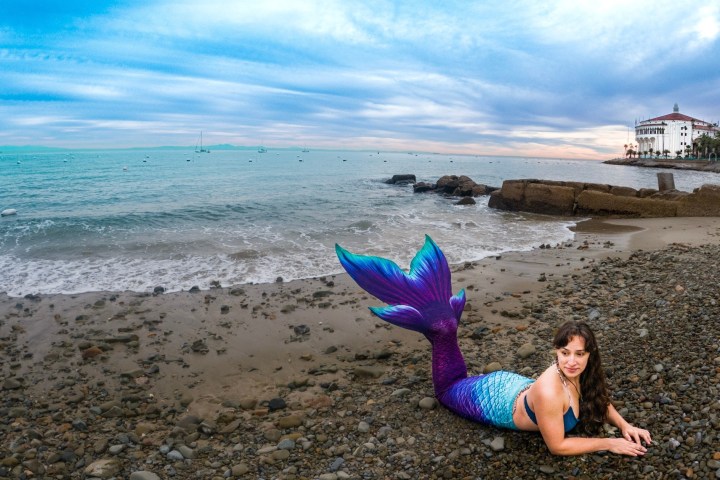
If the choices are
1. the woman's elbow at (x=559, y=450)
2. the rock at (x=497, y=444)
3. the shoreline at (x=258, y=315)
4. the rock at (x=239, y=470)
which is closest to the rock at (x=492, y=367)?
the shoreline at (x=258, y=315)

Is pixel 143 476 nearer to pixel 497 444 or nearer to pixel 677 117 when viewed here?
pixel 497 444

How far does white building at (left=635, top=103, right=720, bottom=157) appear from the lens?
409 ft

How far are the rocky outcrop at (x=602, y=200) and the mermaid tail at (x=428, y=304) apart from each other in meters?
19.4

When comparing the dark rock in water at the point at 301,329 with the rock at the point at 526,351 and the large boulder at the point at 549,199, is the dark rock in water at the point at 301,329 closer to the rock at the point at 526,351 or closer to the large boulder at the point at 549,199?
the rock at the point at 526,351

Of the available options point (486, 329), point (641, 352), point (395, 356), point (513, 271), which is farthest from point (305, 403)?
point (513, 271)

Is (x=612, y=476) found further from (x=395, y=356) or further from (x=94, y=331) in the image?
(x=94, y=331)

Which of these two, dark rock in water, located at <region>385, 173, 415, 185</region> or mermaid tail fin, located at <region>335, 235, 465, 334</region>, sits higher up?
dark rock in water, located at <region>385, 173, 415, 185</region>

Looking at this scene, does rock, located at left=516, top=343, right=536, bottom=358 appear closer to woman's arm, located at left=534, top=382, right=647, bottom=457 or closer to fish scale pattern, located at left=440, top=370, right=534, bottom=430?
fish scale pattern, located at left=440, top=370, right=534, bottom=430

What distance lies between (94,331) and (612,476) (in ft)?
24.7

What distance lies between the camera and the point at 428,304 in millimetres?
4656

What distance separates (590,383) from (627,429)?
419 millimetres

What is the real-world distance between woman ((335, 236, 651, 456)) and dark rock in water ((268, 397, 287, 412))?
5.62 ft

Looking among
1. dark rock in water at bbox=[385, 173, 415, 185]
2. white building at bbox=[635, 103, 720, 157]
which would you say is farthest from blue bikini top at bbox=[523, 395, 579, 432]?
white building at bbox=[635, 103, 720, 157]

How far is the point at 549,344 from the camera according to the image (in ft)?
20.1
